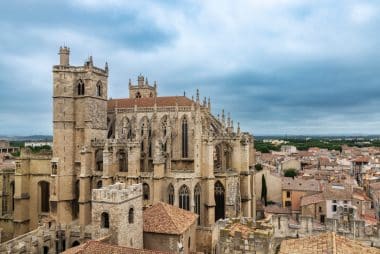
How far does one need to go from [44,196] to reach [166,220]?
95.9 ft

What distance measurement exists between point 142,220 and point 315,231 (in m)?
13.2

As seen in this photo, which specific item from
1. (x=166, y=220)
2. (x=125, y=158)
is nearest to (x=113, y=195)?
(x=166, y=220)

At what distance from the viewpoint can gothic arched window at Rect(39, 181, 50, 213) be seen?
50772mm

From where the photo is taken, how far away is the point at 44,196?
51219 millimetres

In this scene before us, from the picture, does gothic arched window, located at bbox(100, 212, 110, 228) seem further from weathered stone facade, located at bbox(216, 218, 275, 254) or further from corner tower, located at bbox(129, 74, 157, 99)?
corner tower, located at bbox(129, 74, 157, 99)

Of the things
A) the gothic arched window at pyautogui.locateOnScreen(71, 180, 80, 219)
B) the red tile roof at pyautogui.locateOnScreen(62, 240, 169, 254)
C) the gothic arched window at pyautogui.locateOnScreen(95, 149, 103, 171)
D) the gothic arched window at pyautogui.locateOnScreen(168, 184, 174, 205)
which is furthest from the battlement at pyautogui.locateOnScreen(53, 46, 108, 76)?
the red tile roof at pyautogui.locateOnScreen(62, 240, 169, 254)

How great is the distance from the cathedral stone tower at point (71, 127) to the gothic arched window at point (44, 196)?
12.7ft

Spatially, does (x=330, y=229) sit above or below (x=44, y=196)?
above

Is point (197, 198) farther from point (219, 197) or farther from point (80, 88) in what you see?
point (80, 88)

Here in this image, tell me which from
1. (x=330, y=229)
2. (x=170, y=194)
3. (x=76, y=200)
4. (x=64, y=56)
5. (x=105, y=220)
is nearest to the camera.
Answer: (x=330, y=229)

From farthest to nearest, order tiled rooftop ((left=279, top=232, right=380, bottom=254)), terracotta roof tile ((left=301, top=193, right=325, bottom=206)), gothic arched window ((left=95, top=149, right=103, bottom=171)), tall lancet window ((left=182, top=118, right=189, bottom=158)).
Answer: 1. terracotta roof tile ((left=301, top=193, right=325, bottom=206))
2. tall lancet window ((left=182, top=118, right=189, bottom=158))
3. gothic arched window ((left=95, top=149, right=103, bottom=171))
4. tiled rooftop ((left=279, top=232, right=380, bottom=254))

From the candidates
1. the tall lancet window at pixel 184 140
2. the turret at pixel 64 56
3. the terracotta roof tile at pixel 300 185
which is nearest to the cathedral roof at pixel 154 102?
the tall lancet window at pixel 184 140

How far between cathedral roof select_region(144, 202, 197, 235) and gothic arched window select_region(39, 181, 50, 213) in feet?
85.6

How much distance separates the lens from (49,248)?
36031 mm
